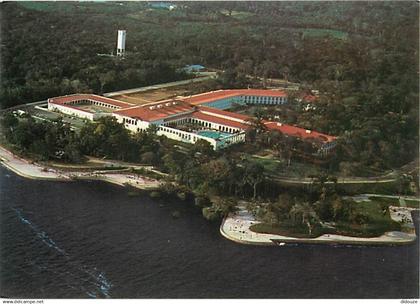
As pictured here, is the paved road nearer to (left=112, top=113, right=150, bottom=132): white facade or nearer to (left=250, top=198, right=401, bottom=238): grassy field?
(left=112, top=113, right=150, bottom=132): white facade

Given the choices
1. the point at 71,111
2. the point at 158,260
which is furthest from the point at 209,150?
the point at 71,111

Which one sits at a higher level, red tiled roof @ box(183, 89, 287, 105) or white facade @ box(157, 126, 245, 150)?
red tiled roof @ box(183, 89, 287, 105)

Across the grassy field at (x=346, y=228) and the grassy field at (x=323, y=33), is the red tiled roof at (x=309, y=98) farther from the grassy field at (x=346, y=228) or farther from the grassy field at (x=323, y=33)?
the grassy field at (x=346, y=228)

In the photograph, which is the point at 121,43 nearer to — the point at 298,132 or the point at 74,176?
the point at 298,132

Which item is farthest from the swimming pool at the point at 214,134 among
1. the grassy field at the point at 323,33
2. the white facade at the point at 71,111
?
the grassy field at the point at 323,33

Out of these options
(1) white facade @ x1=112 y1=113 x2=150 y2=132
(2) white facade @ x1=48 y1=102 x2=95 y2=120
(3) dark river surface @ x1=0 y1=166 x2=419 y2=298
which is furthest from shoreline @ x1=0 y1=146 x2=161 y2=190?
(2) white facade @ x1=48 y1=102 x2=95 y2=120

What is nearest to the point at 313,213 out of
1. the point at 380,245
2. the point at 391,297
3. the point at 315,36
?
the point at 380,245
